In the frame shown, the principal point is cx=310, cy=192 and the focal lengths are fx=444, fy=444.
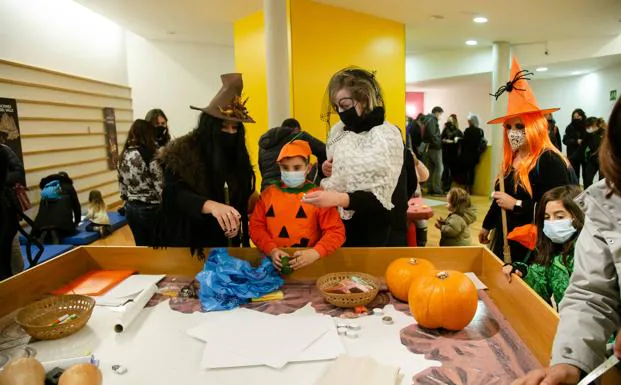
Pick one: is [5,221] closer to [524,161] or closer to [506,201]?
[506,201]

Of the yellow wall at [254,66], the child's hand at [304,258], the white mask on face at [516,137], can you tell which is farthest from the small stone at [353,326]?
the yellow wall at [254,66]

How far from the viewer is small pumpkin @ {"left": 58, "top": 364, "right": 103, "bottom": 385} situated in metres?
0.95

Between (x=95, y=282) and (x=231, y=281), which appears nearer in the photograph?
(x=231, y=281)

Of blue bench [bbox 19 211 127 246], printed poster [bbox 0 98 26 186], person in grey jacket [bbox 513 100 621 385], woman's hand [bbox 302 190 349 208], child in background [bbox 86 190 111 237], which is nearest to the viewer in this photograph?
person in grey jacket [bbox 513 100 621 385]

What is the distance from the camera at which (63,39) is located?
5.92 m

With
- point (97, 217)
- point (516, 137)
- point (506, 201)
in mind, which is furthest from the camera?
point (97, 217)

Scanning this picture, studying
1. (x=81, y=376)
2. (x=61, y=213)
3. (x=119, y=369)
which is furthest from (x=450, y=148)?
(x=81, y=376)

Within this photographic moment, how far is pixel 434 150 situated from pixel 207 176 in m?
7.38

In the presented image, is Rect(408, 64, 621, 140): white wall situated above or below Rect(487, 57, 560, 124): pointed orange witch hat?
above

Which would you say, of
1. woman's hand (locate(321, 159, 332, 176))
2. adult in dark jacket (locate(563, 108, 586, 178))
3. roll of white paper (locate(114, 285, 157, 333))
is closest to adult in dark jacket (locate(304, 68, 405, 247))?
woman's hand (locate(321, 159, 332, 176))

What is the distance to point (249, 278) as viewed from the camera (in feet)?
5.07

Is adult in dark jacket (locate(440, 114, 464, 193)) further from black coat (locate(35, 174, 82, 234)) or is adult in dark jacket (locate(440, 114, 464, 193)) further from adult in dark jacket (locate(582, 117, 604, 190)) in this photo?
black coat (locate(35, 174, 82, 234))

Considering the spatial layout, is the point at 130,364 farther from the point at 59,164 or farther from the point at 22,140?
the point at 59,164

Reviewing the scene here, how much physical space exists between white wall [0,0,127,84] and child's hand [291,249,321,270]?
4.91 metres
